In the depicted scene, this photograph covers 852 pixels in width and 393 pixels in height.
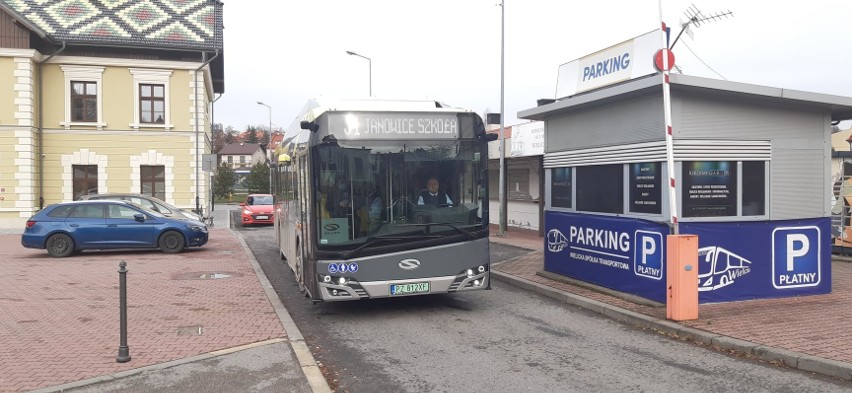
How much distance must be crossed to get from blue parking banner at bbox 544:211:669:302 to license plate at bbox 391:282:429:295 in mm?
3111

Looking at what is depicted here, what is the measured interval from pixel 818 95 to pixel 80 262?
1544 cm

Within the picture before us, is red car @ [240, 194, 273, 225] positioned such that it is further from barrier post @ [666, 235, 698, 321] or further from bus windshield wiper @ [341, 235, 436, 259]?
barrier post @ [666, 235, 698, 321]

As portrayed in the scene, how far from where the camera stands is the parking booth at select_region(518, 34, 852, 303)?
8.84 m

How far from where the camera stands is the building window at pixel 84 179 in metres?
28.3

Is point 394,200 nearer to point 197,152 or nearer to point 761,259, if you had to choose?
point 761,259

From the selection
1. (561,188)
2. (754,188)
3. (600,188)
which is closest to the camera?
(754,188)

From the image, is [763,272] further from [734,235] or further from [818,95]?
[818,95]

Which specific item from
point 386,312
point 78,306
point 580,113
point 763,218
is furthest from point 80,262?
point 763,218

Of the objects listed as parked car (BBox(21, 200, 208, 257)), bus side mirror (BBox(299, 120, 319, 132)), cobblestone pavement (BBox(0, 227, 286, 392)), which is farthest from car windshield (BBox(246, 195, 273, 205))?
bus side mirror (BBox(299, 120, 319, 132))

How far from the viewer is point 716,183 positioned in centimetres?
914

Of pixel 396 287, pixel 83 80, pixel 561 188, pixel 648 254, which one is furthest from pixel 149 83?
pixel 648 254

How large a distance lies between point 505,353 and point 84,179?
88.3ft

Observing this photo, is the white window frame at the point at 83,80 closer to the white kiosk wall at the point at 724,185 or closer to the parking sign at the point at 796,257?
the white kiosk wall at the point at 724,185

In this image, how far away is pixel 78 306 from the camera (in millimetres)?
9344
